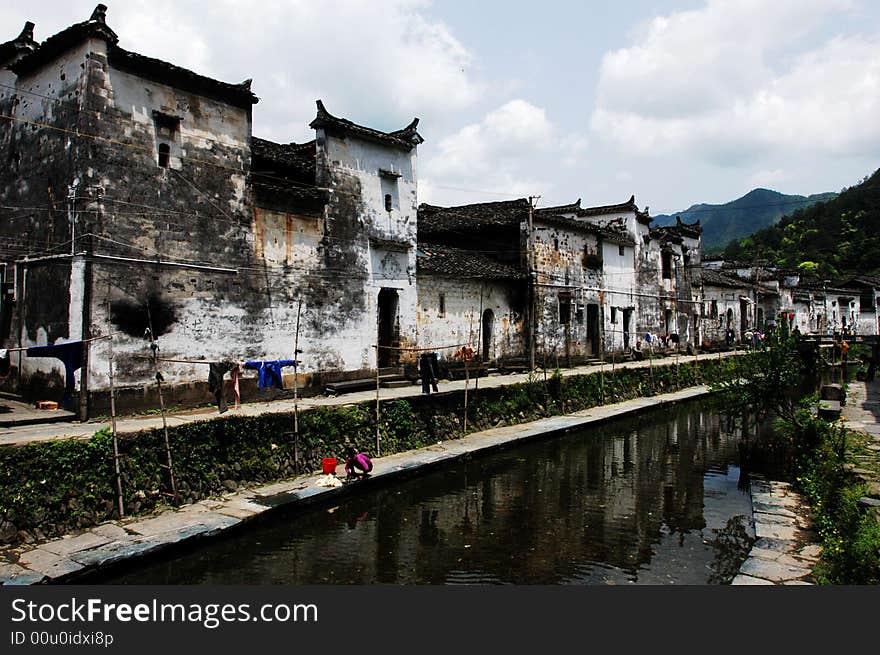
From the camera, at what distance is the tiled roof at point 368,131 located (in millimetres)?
16906

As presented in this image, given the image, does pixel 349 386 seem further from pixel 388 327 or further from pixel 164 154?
pixel 164 154

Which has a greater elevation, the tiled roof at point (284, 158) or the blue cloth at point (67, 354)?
the tiled roof at point (284, 158)

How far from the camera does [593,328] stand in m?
29.0

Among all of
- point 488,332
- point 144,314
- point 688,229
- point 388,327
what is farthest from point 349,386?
point 688,229

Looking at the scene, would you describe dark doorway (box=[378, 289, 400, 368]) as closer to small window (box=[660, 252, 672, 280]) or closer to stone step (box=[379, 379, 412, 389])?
stone step (box=[379, 379, 412, 389])

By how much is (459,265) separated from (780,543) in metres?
15.4

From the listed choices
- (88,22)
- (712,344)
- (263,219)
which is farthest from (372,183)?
(712,344)

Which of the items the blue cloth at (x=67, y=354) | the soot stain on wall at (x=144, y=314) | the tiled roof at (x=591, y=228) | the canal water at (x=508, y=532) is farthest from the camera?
the tiled roof at (x=591, y=228)

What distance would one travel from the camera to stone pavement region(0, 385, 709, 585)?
7.66 m

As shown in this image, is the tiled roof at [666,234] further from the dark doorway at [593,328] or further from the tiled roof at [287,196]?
the tiled roof at [287,196]

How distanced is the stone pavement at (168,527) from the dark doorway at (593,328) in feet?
51.2

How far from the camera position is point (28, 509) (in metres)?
8.56

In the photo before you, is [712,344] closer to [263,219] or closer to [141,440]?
[263,219]

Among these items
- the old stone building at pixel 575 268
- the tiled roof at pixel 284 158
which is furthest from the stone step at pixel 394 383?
the tiled roof at pixel 284 158
